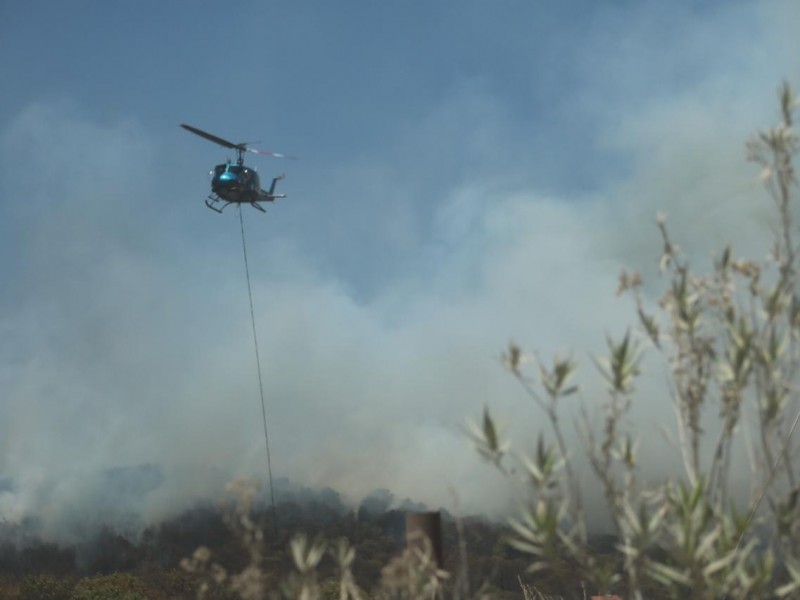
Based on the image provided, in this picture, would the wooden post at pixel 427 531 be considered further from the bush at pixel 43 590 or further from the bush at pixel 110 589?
the bush at pixel 43 590

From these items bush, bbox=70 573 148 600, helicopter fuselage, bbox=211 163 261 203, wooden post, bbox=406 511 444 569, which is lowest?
wooden post, bbox=406 511 444 569

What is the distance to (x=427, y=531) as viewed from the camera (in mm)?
7027

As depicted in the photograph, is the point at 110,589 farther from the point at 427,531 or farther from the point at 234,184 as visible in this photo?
the point at 427,531

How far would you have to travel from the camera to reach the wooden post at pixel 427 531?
6.96 m

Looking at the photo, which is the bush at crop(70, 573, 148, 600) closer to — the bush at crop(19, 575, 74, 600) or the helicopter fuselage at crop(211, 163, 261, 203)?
the bush at crop(19, 575, 74, 600)

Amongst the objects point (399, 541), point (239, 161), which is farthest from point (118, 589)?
point (399, 541)

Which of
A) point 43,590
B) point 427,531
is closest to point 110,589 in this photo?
point 43,590

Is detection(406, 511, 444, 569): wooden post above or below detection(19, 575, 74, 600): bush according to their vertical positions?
below

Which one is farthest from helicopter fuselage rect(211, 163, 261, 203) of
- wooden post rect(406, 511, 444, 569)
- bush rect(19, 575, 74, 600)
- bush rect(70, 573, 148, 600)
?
bush rect(19, 575, 74, 600)

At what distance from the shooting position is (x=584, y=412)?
572 centimetres

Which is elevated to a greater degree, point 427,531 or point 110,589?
point 110,589

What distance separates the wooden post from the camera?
6.96m

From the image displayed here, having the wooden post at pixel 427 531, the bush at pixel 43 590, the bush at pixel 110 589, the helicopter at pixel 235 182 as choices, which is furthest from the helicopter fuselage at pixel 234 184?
the bush at pixel 43 590

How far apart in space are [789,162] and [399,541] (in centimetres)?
371
